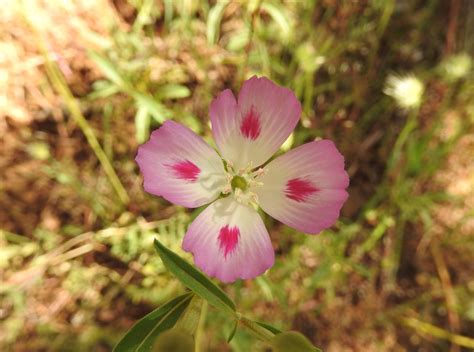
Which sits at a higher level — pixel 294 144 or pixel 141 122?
pixel 141 122

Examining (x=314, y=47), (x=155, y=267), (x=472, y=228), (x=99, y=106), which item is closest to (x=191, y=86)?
(x=99, y=106)

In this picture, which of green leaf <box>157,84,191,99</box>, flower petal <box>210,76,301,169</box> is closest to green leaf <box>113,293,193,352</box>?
flower petal <box>210,76,301,169</box>

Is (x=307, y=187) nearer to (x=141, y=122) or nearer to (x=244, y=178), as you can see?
(x=244, y=178)

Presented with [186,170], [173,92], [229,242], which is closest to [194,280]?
[229,242]

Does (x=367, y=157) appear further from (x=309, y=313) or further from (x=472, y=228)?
(x=309, y=313)

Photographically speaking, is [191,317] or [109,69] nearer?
[191,317]

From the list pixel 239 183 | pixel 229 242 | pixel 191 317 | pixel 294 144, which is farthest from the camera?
pixel 294 144

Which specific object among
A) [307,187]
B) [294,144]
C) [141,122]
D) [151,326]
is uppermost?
[307,187]
